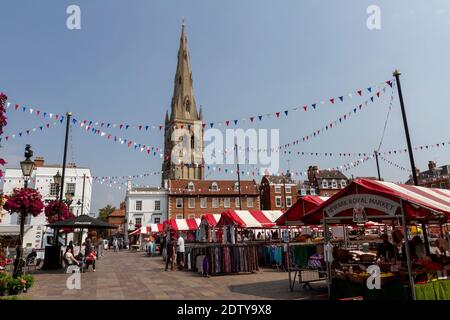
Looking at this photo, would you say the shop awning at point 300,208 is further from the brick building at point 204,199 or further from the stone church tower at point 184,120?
the stone church tower at point 184,120

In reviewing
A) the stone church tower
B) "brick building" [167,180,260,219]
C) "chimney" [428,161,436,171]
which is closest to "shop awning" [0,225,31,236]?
"brick building" [167,180,260,219]

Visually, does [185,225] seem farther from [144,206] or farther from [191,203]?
[144,206]

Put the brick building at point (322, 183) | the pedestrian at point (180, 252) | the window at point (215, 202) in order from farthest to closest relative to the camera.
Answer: the brick building at point (322, 183) → the window at point (215, 202) → the pedestrian at point (180, 252)

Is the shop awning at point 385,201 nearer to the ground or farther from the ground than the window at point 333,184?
nearer to the ground

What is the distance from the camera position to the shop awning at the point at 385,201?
7402 millimetres

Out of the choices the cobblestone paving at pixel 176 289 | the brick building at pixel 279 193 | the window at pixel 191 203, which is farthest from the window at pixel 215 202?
the cobblestone paving at pixel 176 289

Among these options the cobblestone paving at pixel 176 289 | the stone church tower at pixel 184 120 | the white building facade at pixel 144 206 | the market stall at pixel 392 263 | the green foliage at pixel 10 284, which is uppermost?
the stone church tower at pixel 184 120

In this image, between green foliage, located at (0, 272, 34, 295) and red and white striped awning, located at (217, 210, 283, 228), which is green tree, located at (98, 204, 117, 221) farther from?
green foliage, located at (0, 272, 34, 295)

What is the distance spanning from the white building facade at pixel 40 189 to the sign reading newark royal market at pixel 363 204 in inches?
1311

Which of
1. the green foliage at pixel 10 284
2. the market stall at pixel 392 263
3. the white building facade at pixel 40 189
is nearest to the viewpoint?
the market stall at pixel 392 263

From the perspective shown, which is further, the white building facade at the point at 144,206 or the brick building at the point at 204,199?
the brick building at the point at 204,199

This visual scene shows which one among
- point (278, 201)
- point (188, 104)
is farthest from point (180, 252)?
point (188, 104)

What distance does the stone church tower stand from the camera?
81188mm
